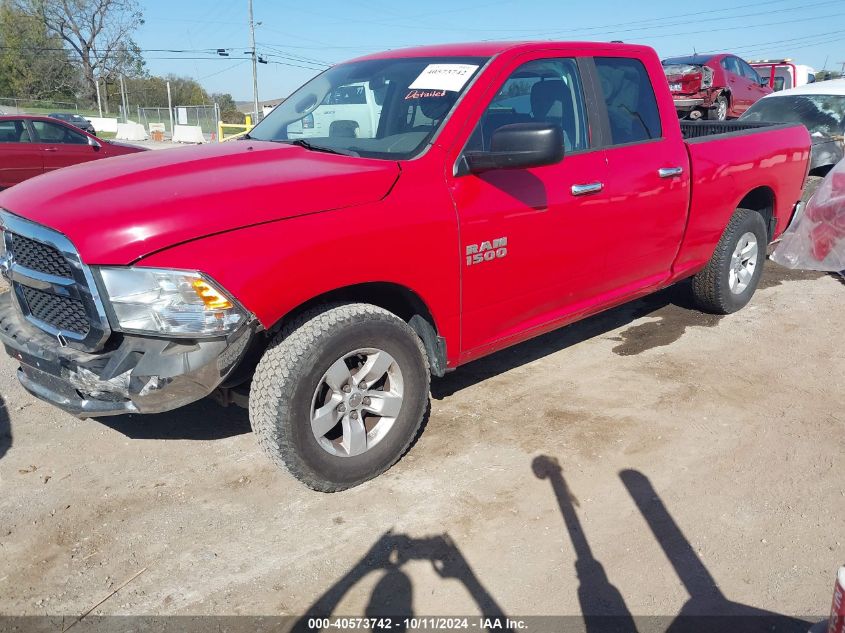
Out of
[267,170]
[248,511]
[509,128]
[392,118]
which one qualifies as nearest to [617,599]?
[248,511]

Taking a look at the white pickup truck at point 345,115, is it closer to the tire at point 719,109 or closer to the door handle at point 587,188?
the door handle at point 587,188

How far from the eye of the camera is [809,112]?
388 inches

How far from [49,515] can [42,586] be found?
0.50 metres

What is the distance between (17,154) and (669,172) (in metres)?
11.8

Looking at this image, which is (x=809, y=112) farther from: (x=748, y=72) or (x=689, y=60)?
(x=748, y=72)

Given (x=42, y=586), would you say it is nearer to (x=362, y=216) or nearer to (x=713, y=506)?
(x=362, y=216)

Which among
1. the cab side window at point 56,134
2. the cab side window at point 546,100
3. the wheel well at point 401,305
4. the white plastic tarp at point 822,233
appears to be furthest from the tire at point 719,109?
the wheel well at point 401,305

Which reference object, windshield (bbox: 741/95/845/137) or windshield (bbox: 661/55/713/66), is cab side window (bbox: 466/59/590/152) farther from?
windshield (bbox: 661/55/713/66)

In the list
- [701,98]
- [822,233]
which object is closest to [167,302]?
[822,233]

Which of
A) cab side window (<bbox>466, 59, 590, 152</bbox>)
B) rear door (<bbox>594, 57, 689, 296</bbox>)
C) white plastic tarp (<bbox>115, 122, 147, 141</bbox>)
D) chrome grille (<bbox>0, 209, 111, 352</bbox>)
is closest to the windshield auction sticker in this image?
cab side window (<bbox>466, 59, 590, 152</bbox>)

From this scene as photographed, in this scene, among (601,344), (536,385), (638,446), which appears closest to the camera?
(638,446)

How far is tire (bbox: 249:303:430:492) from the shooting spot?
111 inches

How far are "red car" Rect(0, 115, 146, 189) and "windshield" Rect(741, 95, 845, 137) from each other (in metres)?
10.4

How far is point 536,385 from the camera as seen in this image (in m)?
4.29
